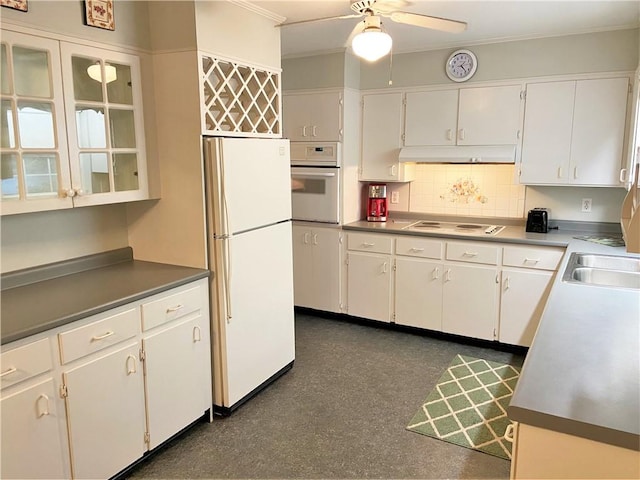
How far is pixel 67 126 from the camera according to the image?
217cm

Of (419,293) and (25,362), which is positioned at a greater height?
(25,362)

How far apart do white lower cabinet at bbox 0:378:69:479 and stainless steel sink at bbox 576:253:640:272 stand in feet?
9.29

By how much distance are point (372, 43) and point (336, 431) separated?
2.02 meters

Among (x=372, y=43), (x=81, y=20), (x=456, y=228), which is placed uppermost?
(x=81, y=20)

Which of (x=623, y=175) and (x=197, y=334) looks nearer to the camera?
(x=197, y=334)

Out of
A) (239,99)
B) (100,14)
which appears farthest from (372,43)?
(100,14)

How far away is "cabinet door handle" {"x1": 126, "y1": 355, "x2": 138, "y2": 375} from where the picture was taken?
7.16ft

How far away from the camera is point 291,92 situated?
4250mm

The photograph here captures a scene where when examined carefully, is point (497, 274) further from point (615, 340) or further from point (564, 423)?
point (564, 423)

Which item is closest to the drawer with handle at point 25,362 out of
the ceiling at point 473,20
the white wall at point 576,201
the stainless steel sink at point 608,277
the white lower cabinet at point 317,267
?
the ceiling at point 473,20

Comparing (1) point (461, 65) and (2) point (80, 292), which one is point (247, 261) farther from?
(1) point (461, 65)

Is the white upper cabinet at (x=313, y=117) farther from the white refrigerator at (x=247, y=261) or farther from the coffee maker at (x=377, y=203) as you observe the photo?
the white refrigerator at (x=247, y=261)

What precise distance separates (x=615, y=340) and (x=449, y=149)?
2480 millimetres

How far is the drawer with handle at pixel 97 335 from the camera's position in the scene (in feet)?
6.27
